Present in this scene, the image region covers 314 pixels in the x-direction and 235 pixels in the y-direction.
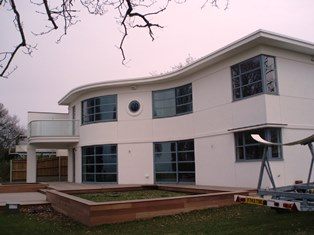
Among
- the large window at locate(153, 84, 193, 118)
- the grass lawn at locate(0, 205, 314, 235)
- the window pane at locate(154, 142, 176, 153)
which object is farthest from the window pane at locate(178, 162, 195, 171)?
the grass lawn at locate(0, 205, 314, 235)

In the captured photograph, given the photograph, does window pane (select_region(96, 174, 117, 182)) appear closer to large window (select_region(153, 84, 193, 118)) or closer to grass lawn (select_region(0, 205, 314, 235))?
large window (select_region(153, 84, 193, 118))

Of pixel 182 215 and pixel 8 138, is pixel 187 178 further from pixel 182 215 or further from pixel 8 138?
pixel 8 138

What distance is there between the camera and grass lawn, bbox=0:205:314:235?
886 centimetres

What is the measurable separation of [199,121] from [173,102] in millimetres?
2728

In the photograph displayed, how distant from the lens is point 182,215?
1173 centimetres

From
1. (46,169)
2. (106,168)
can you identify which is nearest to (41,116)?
(46,169)

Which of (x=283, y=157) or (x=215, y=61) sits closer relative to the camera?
(x=283, y=157)

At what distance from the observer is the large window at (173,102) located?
21.9m

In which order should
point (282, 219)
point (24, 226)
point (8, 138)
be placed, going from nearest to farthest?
point (282, 219), point (24, 226), point (8, 138)

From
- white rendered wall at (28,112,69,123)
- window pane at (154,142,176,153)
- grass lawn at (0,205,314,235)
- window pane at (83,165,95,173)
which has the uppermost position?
white rendered wall at (28,112,69,123)

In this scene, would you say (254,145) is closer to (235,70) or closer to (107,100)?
(235,70)

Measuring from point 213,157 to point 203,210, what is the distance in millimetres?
7119

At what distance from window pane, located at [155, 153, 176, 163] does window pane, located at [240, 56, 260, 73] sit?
6.90 meters

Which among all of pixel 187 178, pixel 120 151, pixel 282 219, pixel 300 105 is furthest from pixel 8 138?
pixel 282 219
